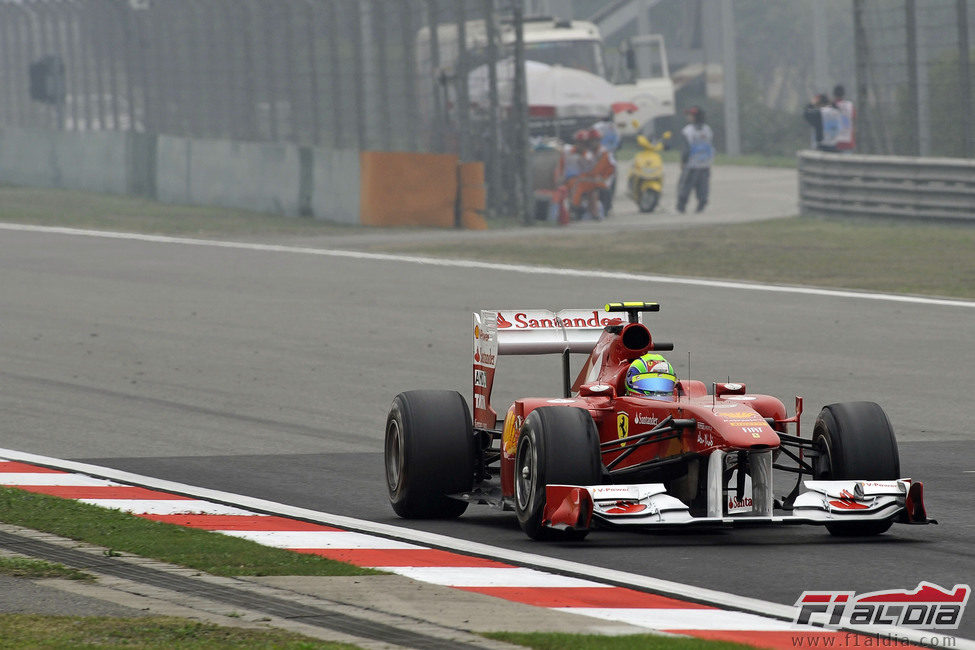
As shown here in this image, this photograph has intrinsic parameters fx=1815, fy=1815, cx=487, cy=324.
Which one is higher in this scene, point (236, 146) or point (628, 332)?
point (236, 146)

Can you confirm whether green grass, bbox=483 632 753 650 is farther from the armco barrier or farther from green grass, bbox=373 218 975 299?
the armco barrier

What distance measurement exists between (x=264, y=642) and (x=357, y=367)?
31.6 ft

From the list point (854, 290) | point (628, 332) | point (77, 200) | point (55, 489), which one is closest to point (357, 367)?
point (55, 489)

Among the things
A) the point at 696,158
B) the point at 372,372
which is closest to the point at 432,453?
the point at 372,372

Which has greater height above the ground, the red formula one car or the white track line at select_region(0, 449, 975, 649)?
the red formula one car

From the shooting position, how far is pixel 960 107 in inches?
1104

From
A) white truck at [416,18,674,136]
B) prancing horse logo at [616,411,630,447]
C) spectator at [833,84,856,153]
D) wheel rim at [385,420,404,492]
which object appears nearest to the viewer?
prancing horse logo at [616,411,630,447]

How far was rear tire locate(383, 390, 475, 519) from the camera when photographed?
31.1 feet

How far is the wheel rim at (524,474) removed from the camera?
879 centimetres

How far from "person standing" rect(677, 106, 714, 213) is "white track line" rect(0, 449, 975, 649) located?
2549 cm

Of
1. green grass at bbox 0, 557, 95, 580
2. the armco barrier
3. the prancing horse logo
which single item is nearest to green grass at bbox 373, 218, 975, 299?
the armco barrier

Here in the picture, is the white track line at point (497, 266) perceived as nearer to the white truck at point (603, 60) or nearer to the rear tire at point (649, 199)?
the rear tire at point (649, 199)

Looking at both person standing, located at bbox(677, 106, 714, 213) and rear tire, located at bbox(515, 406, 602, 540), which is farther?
person standing, located at bbox(677, 106, 714, 213)

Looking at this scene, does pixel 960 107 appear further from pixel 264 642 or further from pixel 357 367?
pixel 264 642
